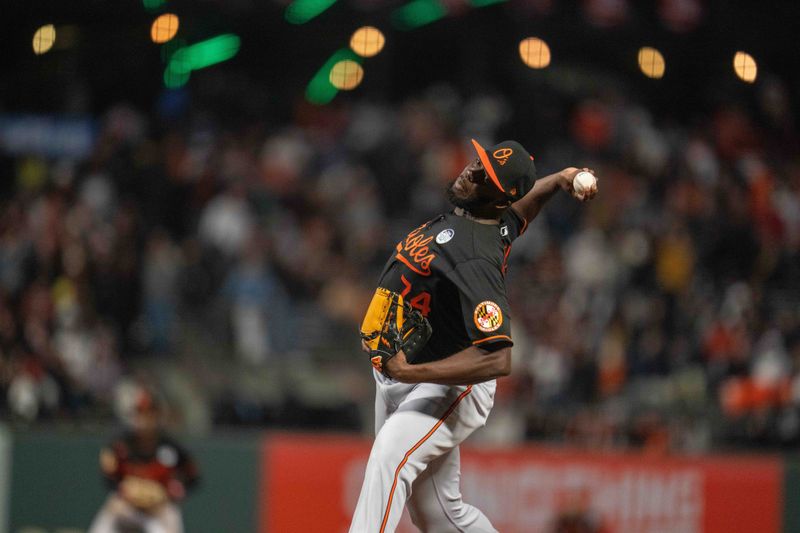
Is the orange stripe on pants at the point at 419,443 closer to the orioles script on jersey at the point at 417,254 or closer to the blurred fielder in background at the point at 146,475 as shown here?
the orioles script on jersey at the point at 417,254

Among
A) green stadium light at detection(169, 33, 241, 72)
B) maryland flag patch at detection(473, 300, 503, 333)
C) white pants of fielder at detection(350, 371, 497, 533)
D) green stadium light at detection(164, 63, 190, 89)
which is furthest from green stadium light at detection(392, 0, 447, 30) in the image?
maryland flag patch at detection(473, 300, 503, 333)

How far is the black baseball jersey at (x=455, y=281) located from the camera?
14.0 ft

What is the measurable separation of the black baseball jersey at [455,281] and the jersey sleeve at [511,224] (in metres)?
0.01

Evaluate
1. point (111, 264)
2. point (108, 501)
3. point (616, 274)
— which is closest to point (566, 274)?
point (616, 274)

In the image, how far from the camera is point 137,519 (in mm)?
7727

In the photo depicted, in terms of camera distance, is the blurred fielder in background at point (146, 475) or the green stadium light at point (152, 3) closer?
the blurred fielder in background at point (146, 475)

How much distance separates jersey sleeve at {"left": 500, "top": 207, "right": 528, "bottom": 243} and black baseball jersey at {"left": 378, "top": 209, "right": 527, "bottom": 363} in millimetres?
14

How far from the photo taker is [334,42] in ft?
48.3

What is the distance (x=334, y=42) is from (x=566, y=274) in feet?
17.5

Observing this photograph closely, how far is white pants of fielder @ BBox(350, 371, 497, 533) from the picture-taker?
4293 mm

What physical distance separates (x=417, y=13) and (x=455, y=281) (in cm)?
1031

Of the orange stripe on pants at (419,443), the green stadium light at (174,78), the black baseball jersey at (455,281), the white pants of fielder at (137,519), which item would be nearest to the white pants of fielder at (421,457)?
the orange stripe on pants at (419,443)

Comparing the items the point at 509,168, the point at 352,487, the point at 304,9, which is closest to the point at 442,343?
the point at 509,168

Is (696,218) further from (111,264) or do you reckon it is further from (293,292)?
(111,264)
